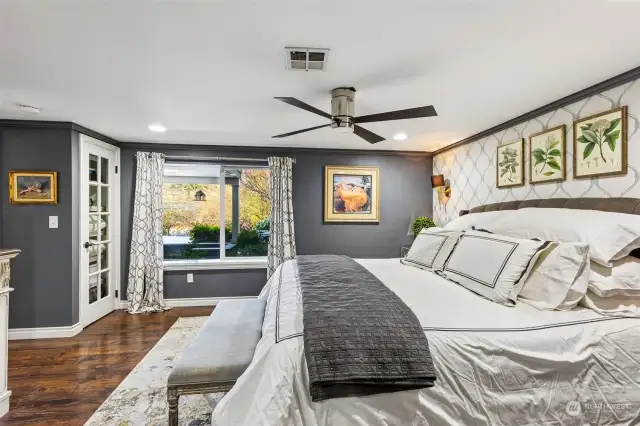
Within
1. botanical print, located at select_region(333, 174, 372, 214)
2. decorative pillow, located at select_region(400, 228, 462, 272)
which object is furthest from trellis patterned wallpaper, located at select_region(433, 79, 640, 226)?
botanical print, located at select_region(333, 174, 372, 214)

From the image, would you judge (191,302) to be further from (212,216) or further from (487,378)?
(487,378)

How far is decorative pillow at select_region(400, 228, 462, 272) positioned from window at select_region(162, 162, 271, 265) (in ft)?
7.70

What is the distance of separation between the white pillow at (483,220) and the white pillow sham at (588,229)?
138mm

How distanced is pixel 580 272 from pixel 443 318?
0.88m

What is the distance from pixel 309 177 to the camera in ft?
15.3

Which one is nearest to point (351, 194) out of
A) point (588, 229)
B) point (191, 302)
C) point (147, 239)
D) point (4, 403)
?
point (191, 302)

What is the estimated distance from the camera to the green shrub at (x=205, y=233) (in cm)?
473

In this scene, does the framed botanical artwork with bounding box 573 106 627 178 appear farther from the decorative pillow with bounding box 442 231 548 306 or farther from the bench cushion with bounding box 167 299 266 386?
the bench cushion with bounding box 167 299 266 386

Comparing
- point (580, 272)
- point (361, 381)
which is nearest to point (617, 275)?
point (580, 272)

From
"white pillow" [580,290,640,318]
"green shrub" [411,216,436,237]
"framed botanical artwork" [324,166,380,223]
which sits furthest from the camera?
"framed botanical artwork" [324,166,380,223]

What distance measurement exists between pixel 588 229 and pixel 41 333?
492cm

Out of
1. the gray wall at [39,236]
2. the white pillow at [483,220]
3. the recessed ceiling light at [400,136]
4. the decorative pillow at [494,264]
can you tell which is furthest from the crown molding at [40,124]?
the white pillow at [483,220]

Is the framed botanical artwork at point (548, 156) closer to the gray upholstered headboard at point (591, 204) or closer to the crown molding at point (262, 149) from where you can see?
the gray upholstered headboard at point (591, 204)

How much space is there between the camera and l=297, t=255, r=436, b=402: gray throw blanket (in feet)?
4.24
